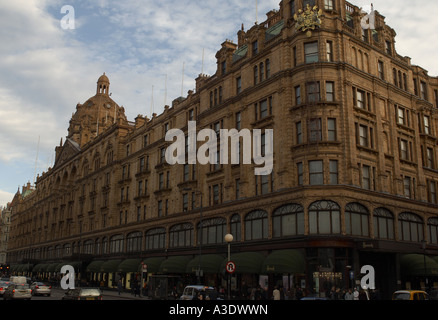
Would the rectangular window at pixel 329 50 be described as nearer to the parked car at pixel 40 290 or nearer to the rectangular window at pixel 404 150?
the rectangular window at pixel 404 150

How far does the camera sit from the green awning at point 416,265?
129ft

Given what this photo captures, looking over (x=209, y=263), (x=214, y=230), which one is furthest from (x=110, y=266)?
(x=209, y=263)

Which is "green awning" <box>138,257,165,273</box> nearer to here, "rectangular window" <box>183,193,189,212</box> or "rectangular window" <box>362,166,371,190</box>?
"rectangular window" <box>183,193,189,212</box>

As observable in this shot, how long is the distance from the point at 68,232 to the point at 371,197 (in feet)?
232

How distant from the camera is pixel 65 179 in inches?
4124

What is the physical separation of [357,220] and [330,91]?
→ 453 inches

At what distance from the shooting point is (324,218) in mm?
36750

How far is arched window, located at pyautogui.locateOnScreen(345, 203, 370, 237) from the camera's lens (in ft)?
122

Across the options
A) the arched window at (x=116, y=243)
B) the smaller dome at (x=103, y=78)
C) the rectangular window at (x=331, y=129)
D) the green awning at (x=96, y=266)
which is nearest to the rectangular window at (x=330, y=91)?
the rectangular window at (x=331, y=129)

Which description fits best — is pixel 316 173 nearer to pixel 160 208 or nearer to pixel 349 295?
pixel 349 295

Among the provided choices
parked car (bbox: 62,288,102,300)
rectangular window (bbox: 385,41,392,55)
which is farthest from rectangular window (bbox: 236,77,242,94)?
parked car (bbox: 62,288,102,300)

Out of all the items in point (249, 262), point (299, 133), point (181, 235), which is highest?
point (299, 133)

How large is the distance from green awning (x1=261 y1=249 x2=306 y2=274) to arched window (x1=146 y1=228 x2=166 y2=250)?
22844 millimetres
